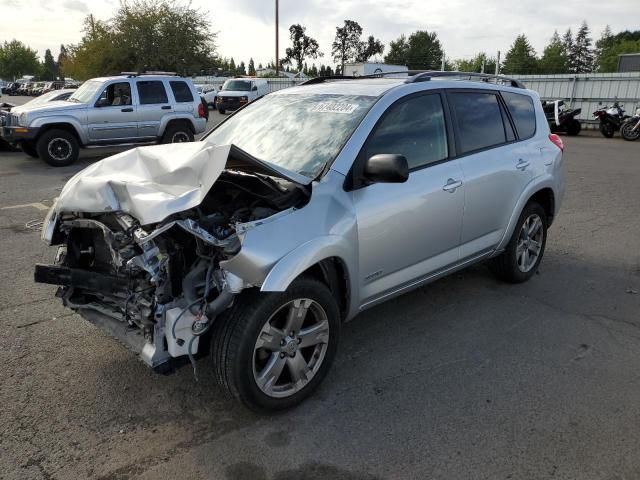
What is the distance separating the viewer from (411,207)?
349cm

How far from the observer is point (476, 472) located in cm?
254

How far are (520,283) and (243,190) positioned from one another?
3.06 m

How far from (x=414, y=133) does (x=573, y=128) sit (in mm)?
19642

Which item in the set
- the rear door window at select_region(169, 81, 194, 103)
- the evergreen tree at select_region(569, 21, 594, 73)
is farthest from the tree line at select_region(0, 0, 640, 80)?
the rear door window at select_region(169, 81, 194, 103)

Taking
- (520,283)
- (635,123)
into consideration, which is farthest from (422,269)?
(635,123)

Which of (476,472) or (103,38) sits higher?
(103,38)

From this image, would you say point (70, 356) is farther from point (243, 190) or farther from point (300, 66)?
point (300, 66)

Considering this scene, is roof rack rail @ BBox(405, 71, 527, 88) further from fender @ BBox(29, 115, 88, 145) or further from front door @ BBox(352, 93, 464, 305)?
fender @ BBox(29, 115, 88, 145)

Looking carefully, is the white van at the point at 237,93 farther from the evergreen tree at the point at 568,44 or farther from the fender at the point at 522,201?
the evergreen tree at the point at 568,44

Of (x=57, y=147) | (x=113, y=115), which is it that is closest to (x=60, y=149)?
(x=57, y=147)

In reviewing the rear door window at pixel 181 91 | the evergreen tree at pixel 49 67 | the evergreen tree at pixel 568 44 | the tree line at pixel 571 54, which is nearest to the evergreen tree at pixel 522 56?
the tree line at pixel 571 54

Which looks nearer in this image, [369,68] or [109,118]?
[109,118]

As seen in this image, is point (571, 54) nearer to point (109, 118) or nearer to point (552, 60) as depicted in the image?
point (552, 60)

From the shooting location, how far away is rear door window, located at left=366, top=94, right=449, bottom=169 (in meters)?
3.46
